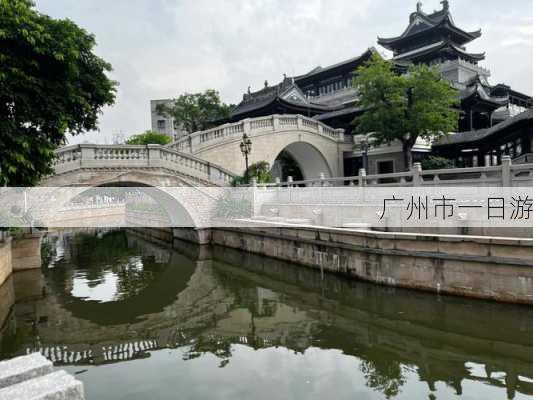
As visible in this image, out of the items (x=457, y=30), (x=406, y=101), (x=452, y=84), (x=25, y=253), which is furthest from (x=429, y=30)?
(x=25, y=253)

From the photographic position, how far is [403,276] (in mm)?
9086

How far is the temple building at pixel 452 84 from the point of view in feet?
64.8

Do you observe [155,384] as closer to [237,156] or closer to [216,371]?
[216,371]

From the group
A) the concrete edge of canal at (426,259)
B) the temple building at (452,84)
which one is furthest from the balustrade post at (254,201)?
the temple building at (452,84)

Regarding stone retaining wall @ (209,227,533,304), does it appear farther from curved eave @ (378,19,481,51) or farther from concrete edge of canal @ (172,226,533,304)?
curved eave @ (378,19,481,51)

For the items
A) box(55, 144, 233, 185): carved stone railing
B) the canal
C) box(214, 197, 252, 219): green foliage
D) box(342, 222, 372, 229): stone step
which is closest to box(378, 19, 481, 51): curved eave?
box(55, 144, 233, 185): carved stone railing

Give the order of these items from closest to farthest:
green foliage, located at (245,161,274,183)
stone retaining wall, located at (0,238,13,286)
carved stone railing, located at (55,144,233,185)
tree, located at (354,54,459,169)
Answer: stone retaining wall, located at (0,238,13,286), carved stone railing, located at (55,144,233,185), green foliage, located at (245,161,274,183), tree, located at (354,54,459,169)

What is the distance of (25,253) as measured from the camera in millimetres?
12625

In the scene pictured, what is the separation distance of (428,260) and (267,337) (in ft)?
12.9

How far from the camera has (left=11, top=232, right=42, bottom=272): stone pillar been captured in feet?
40.9

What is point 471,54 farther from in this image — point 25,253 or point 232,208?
point 25,253

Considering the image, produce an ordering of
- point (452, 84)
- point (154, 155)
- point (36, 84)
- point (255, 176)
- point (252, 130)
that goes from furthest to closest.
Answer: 1. point (452, 84)
2. point (252, 130)
3. point (255, 176)
4. point (154, 155)
5. point (36, 84)

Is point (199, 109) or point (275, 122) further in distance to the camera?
point (199, 109)

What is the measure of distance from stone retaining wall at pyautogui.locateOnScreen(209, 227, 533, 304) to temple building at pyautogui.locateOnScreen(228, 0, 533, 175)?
34.3 ft
